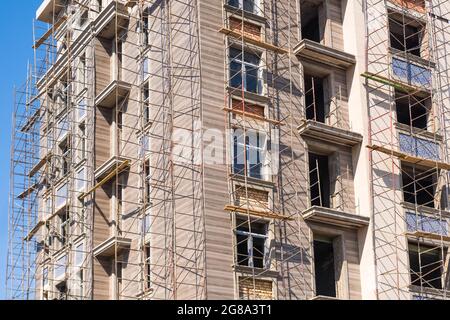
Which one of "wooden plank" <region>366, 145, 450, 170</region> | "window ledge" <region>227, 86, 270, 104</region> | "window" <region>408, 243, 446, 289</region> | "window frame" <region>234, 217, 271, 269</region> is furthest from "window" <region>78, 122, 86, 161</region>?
"window" <region>408, 243, 446, 289</region>

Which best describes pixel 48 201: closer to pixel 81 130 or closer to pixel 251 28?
pixel 81 130

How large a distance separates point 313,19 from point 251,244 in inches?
404

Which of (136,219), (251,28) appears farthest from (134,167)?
(251,28)

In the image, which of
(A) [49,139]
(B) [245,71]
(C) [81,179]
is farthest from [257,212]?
(A) [49,139]

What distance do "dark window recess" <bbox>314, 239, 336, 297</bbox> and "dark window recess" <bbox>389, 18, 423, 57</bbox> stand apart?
27.0 ft

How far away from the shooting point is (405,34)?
1261 inches

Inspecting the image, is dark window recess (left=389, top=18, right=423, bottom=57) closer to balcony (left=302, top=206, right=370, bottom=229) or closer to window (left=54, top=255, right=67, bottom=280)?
balcony (left=302, top=206, right=370, bottom=229)

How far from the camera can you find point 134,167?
29.0 metres

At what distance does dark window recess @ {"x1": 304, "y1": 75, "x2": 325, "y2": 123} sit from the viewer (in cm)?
2988

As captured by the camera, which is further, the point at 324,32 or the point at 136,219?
the point at 324,32

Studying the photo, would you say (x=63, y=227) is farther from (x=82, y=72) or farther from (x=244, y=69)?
(x=244, y=69)

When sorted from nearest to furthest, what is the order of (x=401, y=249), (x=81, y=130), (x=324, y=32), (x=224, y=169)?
(x=224, y=169) < (x=401, y=249) < (x=324, y=32) < (x=81, y=130)

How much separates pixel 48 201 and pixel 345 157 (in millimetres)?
12962

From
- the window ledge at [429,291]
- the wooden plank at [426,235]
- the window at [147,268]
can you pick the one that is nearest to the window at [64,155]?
the window at [147,268]
